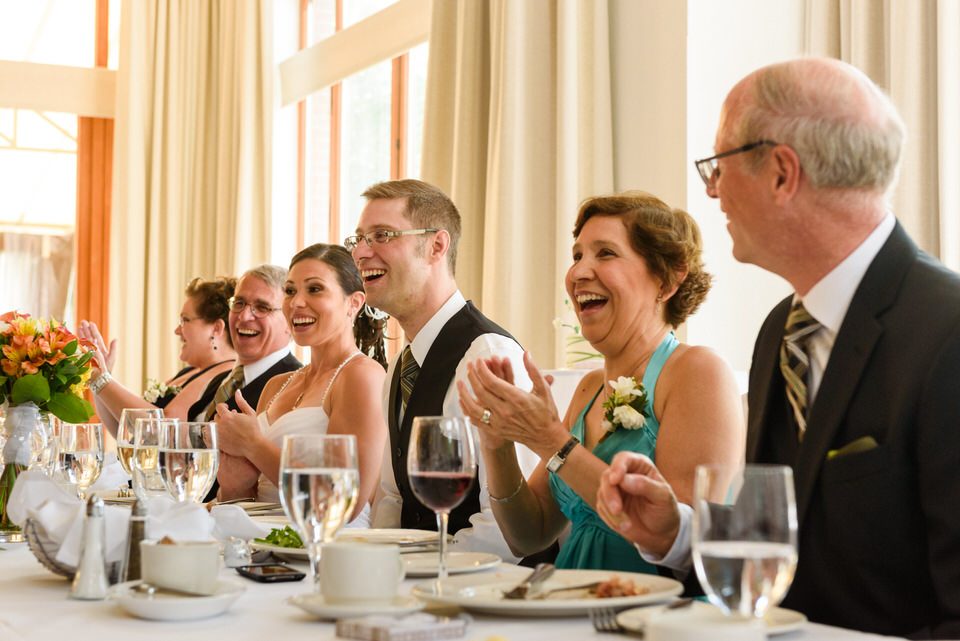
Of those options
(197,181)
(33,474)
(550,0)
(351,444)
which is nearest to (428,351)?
(33,474)

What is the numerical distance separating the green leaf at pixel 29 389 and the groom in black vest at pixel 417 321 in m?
0.83

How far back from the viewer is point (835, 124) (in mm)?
1548

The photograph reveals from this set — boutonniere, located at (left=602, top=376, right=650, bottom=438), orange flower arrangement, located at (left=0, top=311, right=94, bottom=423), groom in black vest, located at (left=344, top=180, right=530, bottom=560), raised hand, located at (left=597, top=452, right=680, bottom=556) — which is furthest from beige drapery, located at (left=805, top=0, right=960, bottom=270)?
orange flower arrangement, located at (left=0, top=311, right=94, bottom=423)

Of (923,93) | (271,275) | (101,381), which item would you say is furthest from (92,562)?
(101,381)

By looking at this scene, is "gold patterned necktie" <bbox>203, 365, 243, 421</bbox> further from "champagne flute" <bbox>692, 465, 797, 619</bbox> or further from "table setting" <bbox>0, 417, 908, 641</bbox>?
"champagne flute" <bbox>692, 465, 797, 619</bbox>

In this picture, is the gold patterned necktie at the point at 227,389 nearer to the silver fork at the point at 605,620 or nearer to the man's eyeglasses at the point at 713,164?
the man's eyeglasses at the point at 713,164

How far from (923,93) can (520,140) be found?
5.35 feet

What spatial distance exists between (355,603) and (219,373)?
3881mm

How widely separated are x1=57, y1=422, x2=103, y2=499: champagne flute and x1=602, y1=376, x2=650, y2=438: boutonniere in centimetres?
95

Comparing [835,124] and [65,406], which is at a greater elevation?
[835,124]

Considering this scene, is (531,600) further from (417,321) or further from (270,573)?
(417,321)

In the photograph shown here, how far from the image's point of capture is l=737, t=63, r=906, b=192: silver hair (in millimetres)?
1545

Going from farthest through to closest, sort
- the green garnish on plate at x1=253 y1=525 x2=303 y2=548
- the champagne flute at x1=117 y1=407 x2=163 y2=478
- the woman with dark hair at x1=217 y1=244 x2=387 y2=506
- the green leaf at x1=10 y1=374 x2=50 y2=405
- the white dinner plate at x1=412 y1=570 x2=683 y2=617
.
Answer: the woman with dark hair at x1=217 y1=244 x2=387 y2=506 < the green leaf at x1=10 y1=374 x2=50 y2=405 < the champagne flute at x1=117 y1=407 x2=163 y2=478 < the green garnish on plate at x1=253 y1=525 x2=303 y2=548 < the white dinner plate at x1=412 y1=570 x2=683 y2=617

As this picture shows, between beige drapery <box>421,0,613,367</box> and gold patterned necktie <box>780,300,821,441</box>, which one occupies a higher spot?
beige drapery <box>421,0,613,367</box>
